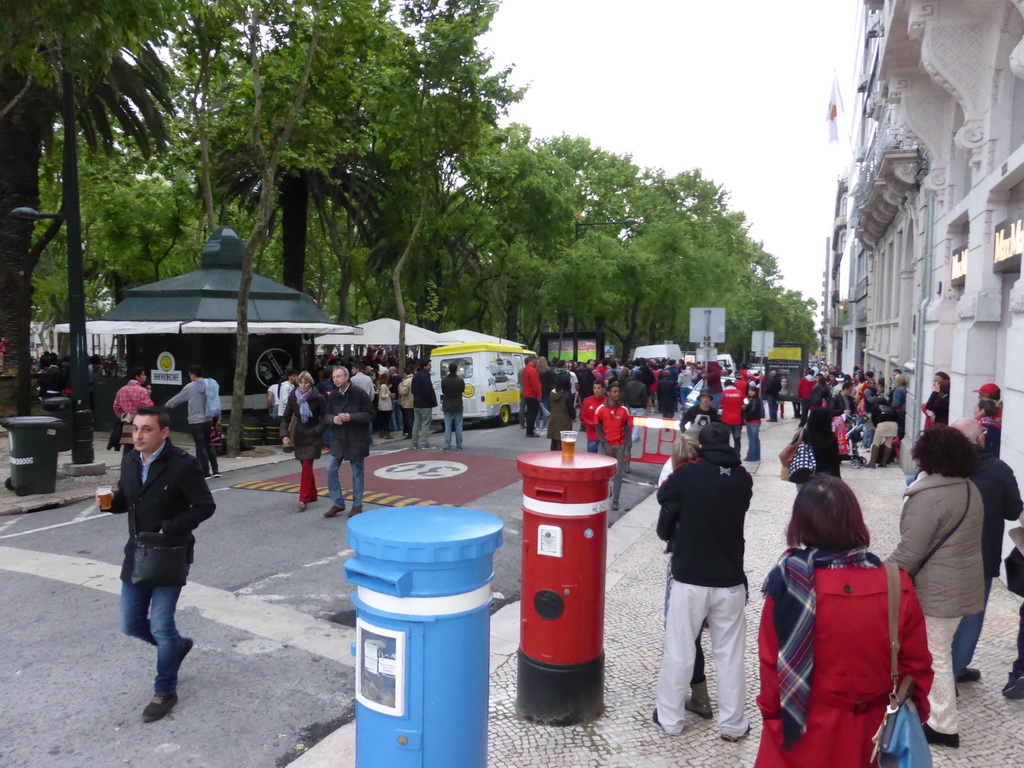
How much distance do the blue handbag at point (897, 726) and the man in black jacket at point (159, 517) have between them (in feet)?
11.4

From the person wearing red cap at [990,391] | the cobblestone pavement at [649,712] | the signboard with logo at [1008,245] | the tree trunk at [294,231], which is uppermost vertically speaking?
the tree trunk at [294,231]

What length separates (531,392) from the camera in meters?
17.9

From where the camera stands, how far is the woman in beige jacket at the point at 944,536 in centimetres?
395

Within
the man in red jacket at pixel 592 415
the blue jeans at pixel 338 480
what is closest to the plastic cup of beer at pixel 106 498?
the blue jeans at pixel 338 480

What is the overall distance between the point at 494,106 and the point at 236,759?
17272mm

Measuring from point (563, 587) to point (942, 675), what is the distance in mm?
1987

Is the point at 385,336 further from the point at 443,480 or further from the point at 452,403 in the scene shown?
the point at 443,480

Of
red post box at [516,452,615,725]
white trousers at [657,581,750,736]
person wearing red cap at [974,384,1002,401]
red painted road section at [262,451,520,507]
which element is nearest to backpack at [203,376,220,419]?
red painted road section at [262,451,520,507]

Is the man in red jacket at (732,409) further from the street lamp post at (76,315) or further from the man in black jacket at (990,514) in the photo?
the street lamp post at (76,315)

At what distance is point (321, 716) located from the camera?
4578 millimetres

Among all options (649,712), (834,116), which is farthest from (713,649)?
(834,116)

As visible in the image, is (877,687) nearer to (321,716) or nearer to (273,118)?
(321,716)

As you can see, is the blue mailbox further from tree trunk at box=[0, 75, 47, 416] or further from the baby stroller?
tree trunk at box=[0, 75, 47, 416]

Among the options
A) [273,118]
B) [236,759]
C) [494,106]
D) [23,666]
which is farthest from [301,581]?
[494,106]
